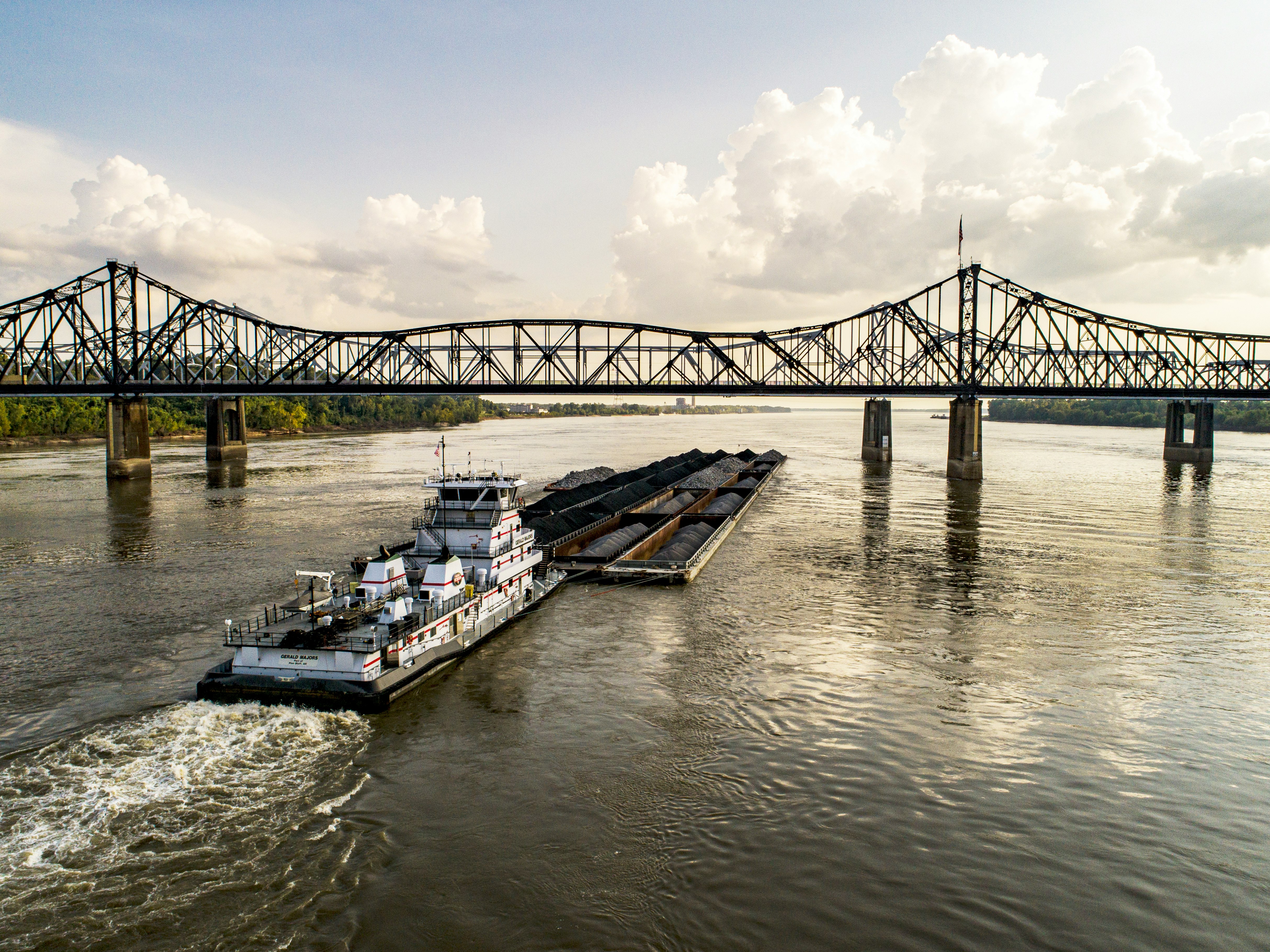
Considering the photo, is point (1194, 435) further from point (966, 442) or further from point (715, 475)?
point (715, 475)

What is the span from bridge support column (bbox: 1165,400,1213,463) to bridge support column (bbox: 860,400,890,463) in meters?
40.1

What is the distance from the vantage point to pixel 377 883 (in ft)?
44.9

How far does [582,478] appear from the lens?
3157 inches

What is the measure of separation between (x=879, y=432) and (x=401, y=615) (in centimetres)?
10648

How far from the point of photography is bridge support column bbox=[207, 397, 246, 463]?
367ft

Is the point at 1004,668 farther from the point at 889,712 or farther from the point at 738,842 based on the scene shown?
the point at 738,842

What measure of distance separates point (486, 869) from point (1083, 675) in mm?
20500

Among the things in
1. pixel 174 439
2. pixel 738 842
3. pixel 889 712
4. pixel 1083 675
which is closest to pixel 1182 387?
pixel 1083 675

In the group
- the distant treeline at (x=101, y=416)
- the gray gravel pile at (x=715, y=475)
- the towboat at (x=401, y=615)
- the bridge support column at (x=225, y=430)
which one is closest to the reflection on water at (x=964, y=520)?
the gray gravel pile at (x=715, y=475)

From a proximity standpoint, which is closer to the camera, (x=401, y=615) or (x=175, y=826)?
(x=175, y=826)

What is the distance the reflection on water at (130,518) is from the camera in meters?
45.7

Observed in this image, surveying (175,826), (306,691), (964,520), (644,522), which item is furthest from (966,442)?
(175,826)

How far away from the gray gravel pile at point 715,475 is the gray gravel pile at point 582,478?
8568mm

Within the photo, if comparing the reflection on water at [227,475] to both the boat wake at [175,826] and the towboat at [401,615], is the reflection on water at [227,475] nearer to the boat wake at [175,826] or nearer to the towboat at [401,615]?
the towboat at [401,615]
